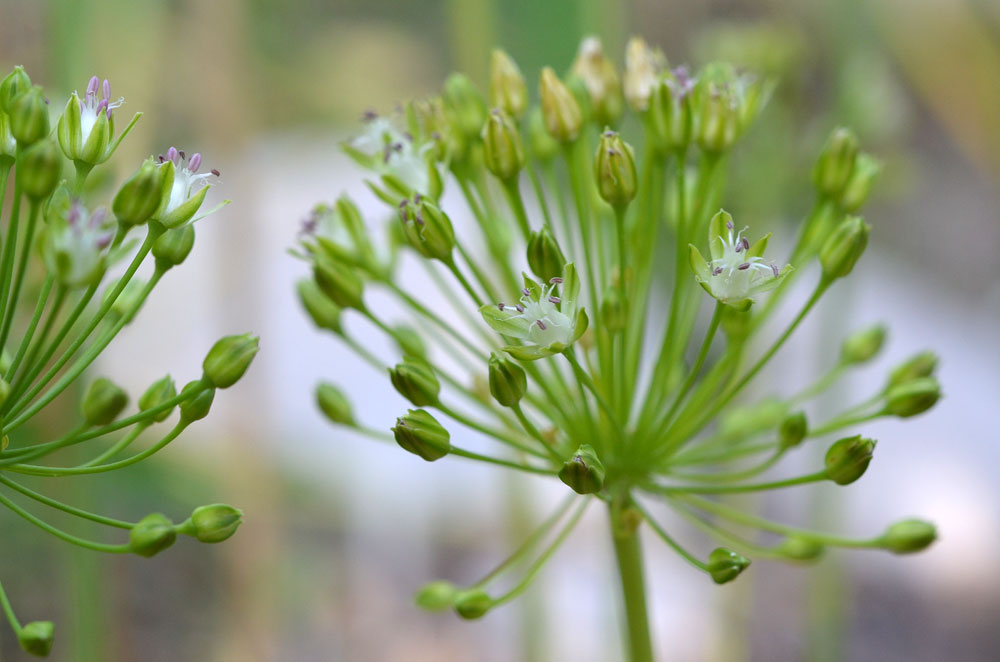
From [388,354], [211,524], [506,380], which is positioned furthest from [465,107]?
[388,354]

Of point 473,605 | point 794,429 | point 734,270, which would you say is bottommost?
point 473,605

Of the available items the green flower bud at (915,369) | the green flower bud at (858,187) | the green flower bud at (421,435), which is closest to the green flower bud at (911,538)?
the green flower bud at (915,369)

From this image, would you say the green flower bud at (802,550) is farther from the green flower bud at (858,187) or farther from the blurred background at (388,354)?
the blurred background at (388,354)

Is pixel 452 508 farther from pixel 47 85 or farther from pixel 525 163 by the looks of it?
pixel 525 163

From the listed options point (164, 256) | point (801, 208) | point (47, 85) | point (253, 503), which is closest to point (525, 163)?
point (164, 256)

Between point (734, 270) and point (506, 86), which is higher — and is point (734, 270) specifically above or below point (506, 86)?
below

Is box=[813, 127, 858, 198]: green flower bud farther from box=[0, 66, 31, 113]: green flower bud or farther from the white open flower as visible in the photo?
box=[0, 66, 31, 113]: green flower bud

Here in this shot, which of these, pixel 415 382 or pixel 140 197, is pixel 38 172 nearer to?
pixel 140 197
